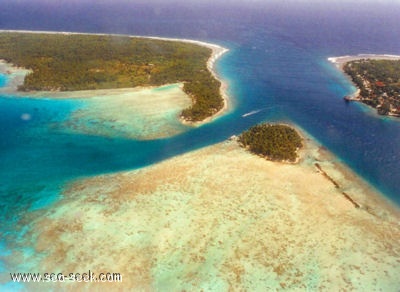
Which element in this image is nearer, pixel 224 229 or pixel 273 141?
pixel 224 229

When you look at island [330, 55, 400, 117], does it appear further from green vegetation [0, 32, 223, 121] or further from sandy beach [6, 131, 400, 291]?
green vegetation [0, 32, 223, 121]

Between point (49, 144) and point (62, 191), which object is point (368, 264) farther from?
point (49, 144)

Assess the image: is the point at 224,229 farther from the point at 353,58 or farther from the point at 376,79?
the point at 353,58

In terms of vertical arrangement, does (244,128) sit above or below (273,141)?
below

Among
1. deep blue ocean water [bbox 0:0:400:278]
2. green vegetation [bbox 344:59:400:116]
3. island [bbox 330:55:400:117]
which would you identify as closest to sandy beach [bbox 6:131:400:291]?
deep blue ocean water [bbox 0:0:400:278]

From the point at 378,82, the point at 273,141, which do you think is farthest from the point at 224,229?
the point at 378,82
